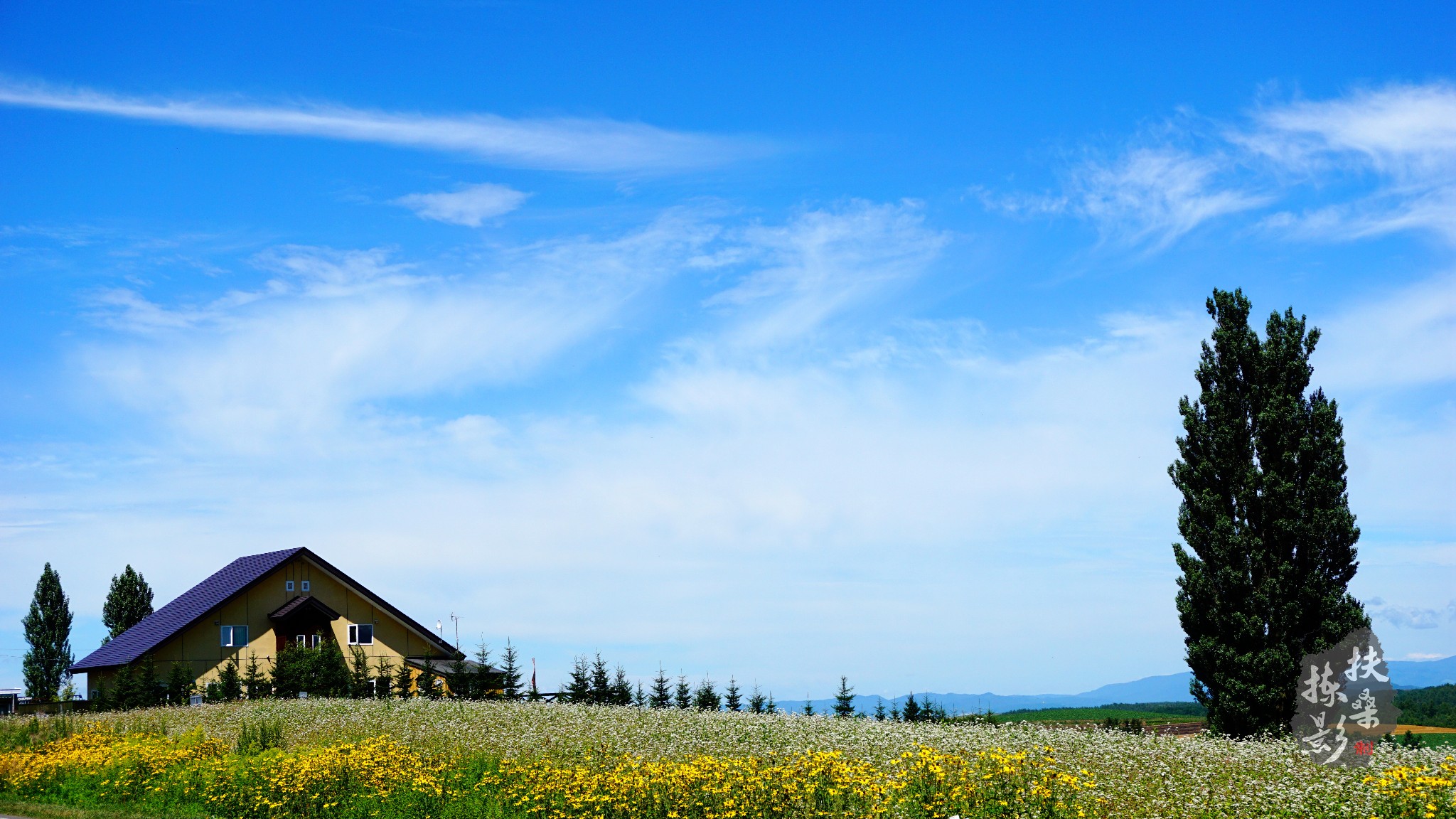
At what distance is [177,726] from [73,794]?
228 inches

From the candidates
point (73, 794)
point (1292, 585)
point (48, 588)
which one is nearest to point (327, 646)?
point (73, 794)

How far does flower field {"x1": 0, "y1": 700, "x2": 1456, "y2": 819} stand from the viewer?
1131cm

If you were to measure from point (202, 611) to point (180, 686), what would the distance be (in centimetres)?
594

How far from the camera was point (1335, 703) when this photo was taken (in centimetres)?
2106

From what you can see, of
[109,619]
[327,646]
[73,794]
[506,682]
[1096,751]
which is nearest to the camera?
[1096,751]

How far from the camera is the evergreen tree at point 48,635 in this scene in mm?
65312

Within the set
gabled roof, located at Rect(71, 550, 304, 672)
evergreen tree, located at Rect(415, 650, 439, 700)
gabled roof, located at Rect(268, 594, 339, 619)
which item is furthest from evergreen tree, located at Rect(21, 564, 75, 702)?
evergreen tree, located at Rect(415, 650, 439, 700)

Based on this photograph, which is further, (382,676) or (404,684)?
(382,676)

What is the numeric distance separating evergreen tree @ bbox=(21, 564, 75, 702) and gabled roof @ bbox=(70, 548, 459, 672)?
67.1 feet

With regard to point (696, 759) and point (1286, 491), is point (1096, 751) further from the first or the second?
point (1286, 491)

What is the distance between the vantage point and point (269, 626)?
4409 centimetres

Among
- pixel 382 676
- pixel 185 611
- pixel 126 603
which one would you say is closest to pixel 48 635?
pixel 126 603

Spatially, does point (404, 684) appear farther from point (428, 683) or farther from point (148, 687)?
point (148, 687)

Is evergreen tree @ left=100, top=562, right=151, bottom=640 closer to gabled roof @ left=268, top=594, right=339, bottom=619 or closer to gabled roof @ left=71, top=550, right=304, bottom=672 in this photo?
gabled roof @ left=71, top=550, right=304, bottom=672
